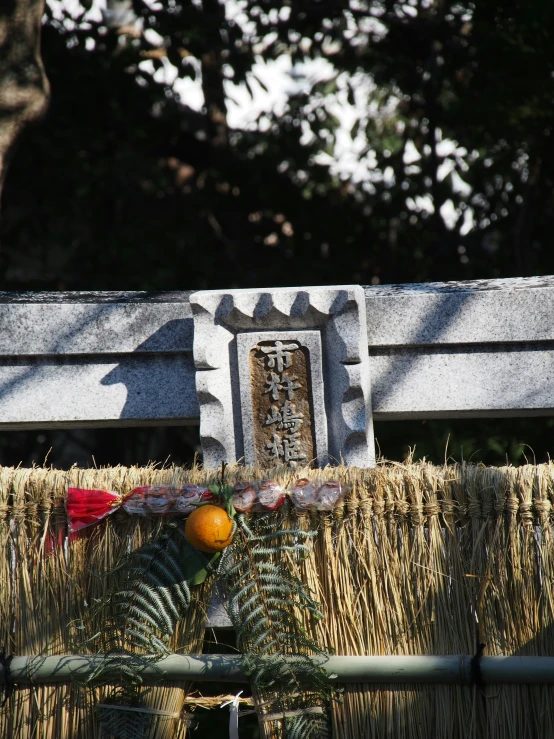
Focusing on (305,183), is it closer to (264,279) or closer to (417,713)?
(264,279)

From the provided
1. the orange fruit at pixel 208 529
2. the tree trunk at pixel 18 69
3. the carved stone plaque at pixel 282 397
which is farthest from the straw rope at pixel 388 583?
the tree trunk at pixel 18 69

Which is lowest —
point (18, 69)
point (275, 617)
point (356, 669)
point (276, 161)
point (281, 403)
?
point (356, 669)

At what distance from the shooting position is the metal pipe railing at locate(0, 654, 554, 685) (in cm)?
190

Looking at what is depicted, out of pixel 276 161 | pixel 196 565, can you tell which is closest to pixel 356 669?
pixel 196 565

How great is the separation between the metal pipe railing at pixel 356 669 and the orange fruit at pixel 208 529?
1.01 feet

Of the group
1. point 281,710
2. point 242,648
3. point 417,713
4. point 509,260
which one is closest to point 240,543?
point 242,648

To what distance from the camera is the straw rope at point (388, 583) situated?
1938 millimetres

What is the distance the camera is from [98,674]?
197 cm

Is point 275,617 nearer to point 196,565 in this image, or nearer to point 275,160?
point 196,565

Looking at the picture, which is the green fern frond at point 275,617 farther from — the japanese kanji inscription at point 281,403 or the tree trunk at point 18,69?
the tree trunk at point 18,69

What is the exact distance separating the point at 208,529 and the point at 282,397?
1041mm

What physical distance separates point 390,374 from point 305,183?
11.9 ft

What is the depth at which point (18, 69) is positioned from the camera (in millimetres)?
3682

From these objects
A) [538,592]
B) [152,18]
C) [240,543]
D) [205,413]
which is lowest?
[538,592]
